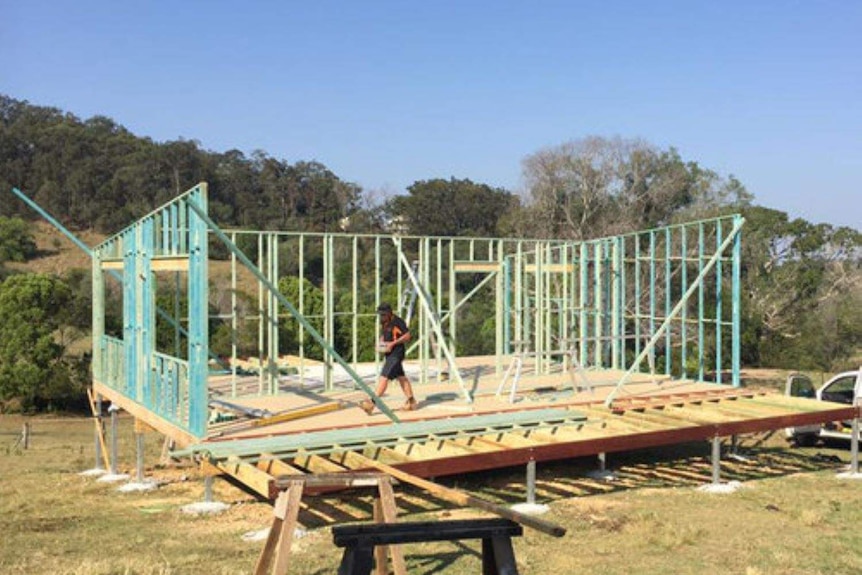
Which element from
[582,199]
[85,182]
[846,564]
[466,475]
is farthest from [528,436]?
[85,182]

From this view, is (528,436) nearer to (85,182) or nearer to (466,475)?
(466,475)

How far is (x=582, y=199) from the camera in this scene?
3328 cm

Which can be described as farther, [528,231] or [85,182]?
[85,182]

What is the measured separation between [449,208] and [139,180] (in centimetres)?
1834

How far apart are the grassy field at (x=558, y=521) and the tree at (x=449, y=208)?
35.8 metres

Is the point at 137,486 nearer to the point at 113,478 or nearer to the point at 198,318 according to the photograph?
the point at 113,478

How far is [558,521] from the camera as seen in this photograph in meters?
8.38

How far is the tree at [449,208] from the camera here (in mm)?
47719

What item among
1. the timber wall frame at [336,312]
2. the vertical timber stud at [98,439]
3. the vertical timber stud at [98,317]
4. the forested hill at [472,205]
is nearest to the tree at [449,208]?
the forested hill at [472,205]

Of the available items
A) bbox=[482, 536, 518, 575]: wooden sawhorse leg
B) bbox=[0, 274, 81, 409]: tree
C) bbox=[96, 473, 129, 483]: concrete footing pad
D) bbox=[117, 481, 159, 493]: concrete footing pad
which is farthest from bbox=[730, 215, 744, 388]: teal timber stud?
bbox=[0, 274, 81, 409]: tree

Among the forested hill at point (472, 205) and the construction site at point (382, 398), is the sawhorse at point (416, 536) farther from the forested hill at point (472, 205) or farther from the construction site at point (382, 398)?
the forested hill at point (472, 205)

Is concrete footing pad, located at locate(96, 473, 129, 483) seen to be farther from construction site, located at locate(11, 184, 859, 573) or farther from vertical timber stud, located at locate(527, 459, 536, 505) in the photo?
vertical timber stud, located at locate(527, 459, 536, 505)

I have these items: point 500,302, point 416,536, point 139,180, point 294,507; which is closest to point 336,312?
point 500,302

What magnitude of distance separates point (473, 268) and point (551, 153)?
20.3 meters
